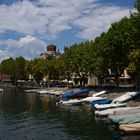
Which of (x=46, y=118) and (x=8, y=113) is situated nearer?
(x=46, y=118)

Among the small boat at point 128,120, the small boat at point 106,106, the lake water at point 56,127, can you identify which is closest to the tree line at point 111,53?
the small boat at point 106,106

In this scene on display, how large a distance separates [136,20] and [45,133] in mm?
35704

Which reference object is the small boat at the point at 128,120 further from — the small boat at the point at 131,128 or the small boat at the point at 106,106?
the small boat at the point at 106,106

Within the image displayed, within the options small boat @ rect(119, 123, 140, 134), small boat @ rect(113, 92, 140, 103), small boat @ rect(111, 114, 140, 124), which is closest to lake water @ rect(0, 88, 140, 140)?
small boat @ rect(119, 123, 140, 134)

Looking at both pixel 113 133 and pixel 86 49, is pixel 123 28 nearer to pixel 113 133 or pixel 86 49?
pixel 86 49

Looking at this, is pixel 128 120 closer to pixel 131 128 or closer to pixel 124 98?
pixel 131 128

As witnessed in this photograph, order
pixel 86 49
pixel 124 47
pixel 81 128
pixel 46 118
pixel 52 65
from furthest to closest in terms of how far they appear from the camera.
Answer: pixel 52 65
pixel 86 49
pixel 124 47
pixel 46 118
pixel 81 128

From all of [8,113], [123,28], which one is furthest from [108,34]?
[8,113]

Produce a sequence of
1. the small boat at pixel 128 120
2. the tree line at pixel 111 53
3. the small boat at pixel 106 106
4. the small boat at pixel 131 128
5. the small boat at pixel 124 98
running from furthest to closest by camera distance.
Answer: the tree line at pixel 111 53
the small boat at pixel 124 98
the small boat at pixel 106 106
the small boat at pixel 128 120
the small boat at pixel 131 128

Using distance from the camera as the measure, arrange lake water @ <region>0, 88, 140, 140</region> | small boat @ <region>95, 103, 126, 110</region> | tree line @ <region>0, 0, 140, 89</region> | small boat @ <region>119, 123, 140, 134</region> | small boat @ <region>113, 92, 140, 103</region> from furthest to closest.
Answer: tree line @ <region>0, 0, 140, 89</region>
small boat @ <region>113, 92, 140, 103</region>
small boat @ <region>95, 103, 126, 110</region>
lake water @ <region>0, 88, 140, 140</region>
small boat @ <region>119, 123, 140, 134</region>

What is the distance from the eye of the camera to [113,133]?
167 feet

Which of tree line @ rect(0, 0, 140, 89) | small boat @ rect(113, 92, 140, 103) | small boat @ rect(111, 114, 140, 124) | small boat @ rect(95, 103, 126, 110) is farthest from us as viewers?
tree line @ rect(0, 0, 140, 89)

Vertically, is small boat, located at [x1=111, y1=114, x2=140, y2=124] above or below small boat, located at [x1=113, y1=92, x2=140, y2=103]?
below

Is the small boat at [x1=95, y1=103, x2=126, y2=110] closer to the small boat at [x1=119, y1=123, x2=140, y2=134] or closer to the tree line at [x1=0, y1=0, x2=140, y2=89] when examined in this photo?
the tree line at [x1=0, y1=0, x2=140, y2=89]
